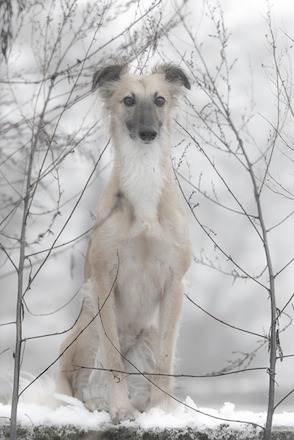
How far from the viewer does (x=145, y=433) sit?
5.87m

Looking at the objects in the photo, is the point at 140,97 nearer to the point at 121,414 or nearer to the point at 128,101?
the point at 128,101

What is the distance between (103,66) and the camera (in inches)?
269

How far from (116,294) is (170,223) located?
628mm

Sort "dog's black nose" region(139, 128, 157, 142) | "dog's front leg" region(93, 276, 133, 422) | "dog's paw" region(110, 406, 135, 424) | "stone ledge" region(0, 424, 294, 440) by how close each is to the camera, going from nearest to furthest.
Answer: "stone ledge" region(0, 424, 294, 440) → "dog's paw" region(110, 406, 135, 424) → "dog's front leg" region(93, 276, 133, 422) → "dog's black nose" region(139, 128, 157, 142)

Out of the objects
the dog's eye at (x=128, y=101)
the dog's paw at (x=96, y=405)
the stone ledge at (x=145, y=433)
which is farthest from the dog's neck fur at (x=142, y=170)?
the stone ledge at (x=145, y=433)

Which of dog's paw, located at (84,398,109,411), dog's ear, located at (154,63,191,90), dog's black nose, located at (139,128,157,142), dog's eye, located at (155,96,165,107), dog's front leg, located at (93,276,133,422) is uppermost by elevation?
dog's ear, located at (154,63,191,90)

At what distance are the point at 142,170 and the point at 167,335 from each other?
1.18 meters

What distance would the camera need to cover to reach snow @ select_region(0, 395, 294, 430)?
5.85 metres

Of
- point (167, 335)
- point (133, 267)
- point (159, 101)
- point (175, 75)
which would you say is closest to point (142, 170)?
point (159, 101)

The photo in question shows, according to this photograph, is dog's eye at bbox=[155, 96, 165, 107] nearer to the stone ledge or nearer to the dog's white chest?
the dog's white chest

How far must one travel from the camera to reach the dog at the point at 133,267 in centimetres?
635

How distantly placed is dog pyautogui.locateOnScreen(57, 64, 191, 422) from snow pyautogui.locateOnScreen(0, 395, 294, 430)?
5.5 inches

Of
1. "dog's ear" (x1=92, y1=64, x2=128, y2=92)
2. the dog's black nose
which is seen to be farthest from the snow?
"dog's ear" (x1=92, y1=64, x2=128, y2=92)

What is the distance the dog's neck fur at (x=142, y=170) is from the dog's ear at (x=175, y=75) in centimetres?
60
